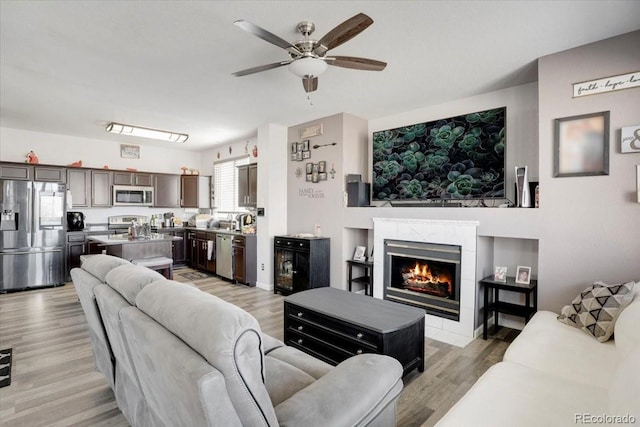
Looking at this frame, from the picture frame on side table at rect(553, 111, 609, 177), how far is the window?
5.18 metres

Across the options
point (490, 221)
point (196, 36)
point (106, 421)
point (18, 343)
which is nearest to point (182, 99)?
point (196, 36)

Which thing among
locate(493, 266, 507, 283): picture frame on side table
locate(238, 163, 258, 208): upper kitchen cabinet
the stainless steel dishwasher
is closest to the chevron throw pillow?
locate(493, 266, 507, 283): picture frame on side table

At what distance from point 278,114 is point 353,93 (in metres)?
1.34

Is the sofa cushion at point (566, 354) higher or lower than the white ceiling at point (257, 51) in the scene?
lower

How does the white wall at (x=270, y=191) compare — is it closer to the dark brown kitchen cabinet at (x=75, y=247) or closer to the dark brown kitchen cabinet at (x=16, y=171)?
the dark brown kitchen cabinet at (x=75, y=247)

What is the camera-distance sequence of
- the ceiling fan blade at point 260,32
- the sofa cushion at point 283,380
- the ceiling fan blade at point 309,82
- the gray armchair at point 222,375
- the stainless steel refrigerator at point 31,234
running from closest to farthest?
the gray armchair at point 222,375 → the sofa cushion at point 283,380 → the ceiling fan blade at point 260,32 → the ceiling fan blade at point 309,82 → the stainless steel refrigerator at point 31,234

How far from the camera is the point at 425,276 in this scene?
12.7 feet

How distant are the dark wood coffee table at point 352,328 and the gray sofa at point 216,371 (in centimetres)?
68

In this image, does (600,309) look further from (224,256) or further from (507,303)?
(224,256)

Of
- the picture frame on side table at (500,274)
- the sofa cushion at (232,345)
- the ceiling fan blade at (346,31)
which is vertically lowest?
the picture frame on side table at (500,274)

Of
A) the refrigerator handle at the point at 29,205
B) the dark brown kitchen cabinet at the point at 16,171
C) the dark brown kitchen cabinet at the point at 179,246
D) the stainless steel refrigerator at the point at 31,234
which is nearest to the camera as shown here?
the stainless steel refrigerator at the point at 31,234

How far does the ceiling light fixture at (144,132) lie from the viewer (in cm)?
527

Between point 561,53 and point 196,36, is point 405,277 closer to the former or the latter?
point 561,53

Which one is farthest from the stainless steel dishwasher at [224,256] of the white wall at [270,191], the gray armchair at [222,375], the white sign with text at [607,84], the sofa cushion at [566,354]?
the white sign with text at [607,84]
